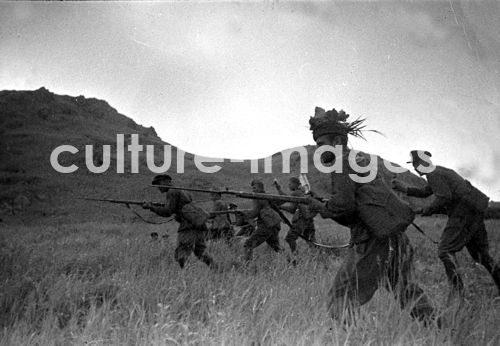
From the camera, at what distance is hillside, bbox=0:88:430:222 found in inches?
1082

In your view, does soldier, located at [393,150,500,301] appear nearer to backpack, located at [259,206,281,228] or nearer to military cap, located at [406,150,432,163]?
military cap, located at [406,150,432,163]

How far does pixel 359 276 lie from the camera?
3033mm

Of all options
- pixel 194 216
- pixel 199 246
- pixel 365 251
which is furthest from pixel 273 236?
pixel 365 251

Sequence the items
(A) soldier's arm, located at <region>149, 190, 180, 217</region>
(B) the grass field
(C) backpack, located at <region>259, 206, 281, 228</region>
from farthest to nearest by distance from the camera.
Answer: (C) backpack, located at <region>259, 206, 281, 228</region>
(A) soldier's arm, located at <region>149, 190, 180, 217</region>
(B) the grass field

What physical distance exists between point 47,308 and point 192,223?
3.22m

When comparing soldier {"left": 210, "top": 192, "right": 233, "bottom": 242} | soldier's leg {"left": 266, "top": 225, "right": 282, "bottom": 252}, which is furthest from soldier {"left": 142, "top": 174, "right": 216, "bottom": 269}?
soldier {"left": 210, "top": 192, "right": 233, "bottom": 242}

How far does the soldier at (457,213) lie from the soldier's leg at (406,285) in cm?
202

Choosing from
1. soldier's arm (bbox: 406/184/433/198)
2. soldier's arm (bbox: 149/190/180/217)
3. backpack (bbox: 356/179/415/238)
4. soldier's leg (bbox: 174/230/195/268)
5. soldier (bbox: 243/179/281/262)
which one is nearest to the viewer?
backpack (bbox: 356/179/415/238)

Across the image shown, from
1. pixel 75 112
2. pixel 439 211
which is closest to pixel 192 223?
pixel 439 211

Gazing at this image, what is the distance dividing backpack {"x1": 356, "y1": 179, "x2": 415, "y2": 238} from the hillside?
14.7 metres

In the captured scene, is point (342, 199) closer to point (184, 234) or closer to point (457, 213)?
point (457, 213)

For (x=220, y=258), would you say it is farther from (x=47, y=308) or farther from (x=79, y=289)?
(x=47, y=308)

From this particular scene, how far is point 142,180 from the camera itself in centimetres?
3653

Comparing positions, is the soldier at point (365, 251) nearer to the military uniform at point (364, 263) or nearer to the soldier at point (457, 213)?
the military uniform at point (364, 263)
